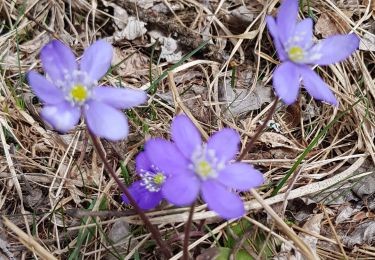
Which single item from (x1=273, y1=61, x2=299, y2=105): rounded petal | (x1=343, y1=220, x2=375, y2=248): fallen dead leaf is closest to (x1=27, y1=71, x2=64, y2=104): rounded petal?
(x1=273, y1=61, x2=299, y2=105): rounded petal

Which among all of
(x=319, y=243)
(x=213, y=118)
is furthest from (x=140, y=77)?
(x=319, y=243)

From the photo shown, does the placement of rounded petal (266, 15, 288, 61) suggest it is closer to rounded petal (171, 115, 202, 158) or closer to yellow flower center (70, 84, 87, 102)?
rounded petal (171, 115, 202, 158)

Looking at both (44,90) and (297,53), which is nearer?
(44,90)

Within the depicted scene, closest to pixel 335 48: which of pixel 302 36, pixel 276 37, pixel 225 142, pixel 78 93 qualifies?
pixel 302 36

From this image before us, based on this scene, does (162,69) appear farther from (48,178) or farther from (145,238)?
(145,238)

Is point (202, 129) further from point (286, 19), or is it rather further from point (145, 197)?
point (286, 19)
